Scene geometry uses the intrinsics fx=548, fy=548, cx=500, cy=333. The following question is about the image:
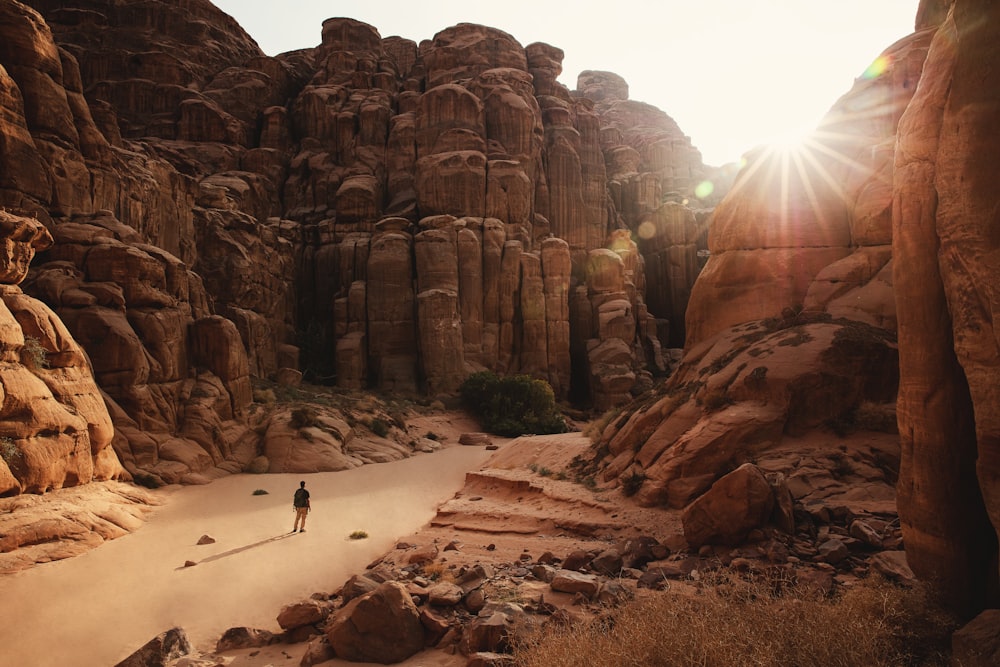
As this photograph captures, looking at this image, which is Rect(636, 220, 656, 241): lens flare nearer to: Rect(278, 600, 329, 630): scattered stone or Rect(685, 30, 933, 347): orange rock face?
Rect(685, 30, 933, 347): orange rock face

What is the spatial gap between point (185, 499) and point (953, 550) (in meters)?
18.5

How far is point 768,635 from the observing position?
5.27m

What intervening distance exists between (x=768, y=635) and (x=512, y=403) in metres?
31.8

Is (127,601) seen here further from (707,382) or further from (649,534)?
(707,382)

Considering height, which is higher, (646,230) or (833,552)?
(646,230)

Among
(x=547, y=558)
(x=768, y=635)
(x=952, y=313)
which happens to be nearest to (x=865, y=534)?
(x=768, y=635)

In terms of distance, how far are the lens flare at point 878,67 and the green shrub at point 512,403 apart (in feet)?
82.3

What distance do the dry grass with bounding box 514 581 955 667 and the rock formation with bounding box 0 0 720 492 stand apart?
679 inches

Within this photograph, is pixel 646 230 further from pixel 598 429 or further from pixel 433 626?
pixel 433 626

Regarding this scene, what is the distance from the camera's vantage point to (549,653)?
5.69 metres

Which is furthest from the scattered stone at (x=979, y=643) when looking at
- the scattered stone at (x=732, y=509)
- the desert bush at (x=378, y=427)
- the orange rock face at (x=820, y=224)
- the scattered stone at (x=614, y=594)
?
the desert bush at (x=378, y=427)

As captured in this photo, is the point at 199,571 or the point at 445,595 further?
the point at 199,571

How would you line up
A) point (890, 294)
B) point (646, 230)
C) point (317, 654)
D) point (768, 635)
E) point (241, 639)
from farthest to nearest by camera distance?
1. point (646, 230)
2. point (890, 294)
3. point (241, 639)
4. point (317, 654)
5. point (768, 635)

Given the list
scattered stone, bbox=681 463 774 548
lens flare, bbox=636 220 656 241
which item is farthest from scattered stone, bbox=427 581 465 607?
lens flare, bbox=636 220 656 241
